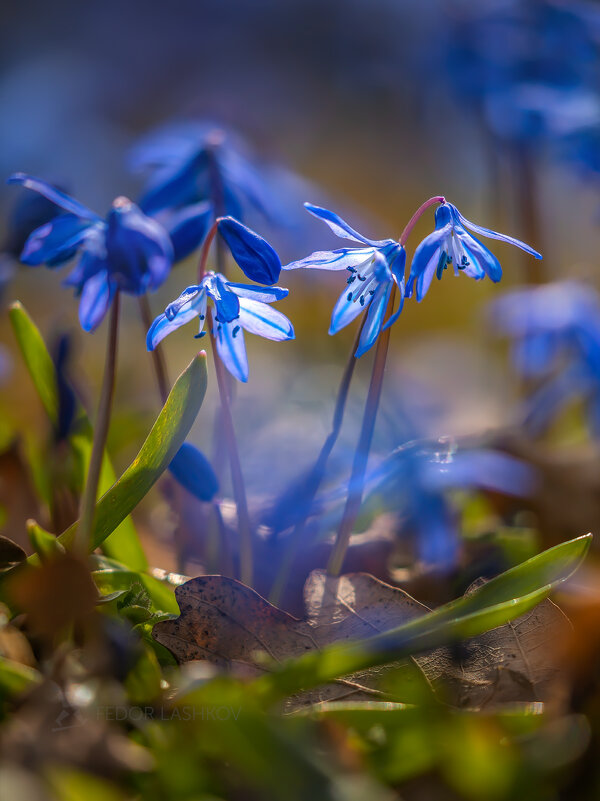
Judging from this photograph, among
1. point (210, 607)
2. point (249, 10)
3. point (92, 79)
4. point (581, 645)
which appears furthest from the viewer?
point (249, 10)

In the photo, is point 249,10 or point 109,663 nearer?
point 109,663

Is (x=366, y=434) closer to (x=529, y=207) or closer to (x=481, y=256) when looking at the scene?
(x=481, y=256)

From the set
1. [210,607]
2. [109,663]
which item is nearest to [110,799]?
[109,663]

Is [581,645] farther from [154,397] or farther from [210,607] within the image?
[154,397]

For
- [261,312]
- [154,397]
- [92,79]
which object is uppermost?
[92,79]

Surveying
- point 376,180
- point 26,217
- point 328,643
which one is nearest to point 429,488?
point 328,643
